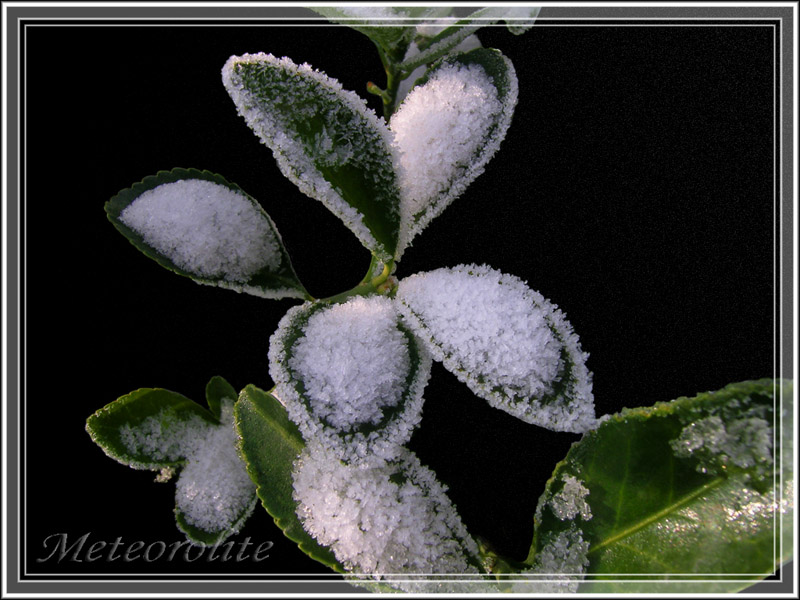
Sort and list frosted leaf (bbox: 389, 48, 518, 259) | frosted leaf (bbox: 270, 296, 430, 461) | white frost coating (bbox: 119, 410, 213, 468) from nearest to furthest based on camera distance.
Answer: frosted leaf (bbox: 270, 296, 430, 461), frosted leaf (bbox: 389, 48, 518, 259), white frost coating (bbox: 119, 410, 213, 468)

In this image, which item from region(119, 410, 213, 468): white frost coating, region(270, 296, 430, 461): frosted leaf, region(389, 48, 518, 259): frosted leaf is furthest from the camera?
region(119, 410, 213, 468): white frost coating

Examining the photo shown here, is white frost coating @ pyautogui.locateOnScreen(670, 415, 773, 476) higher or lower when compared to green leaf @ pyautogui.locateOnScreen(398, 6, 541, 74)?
lower


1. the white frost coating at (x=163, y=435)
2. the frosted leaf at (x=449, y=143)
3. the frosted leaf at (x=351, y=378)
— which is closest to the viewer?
the frosted leaf at (x=351, y=378)

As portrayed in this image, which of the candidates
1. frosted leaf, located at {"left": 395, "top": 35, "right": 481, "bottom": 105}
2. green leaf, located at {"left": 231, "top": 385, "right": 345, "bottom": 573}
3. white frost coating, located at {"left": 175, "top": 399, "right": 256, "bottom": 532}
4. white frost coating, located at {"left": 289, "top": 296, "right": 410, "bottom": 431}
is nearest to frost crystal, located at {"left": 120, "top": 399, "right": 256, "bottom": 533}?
white frost coating, located at {"left": 175, "top": 399, "right": 256, "bottom": 532}

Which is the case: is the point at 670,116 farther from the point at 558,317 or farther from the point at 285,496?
the point at 285,496

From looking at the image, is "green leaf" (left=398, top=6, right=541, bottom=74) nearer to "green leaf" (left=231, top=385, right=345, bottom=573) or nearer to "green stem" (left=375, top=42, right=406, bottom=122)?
"green stem" (left=375, top=42, right=406, bottom=122)

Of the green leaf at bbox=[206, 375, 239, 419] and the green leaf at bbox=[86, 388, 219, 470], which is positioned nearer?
the green leaf at bbox=[86, 388, 219, 470]

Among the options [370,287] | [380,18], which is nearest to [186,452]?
[370,287]

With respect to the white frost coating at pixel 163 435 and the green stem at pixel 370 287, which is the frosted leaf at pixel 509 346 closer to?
the green stem at pixel 370 287

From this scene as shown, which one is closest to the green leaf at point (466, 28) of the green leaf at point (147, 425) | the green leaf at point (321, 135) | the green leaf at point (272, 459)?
the green leaf at point (321, 135)
